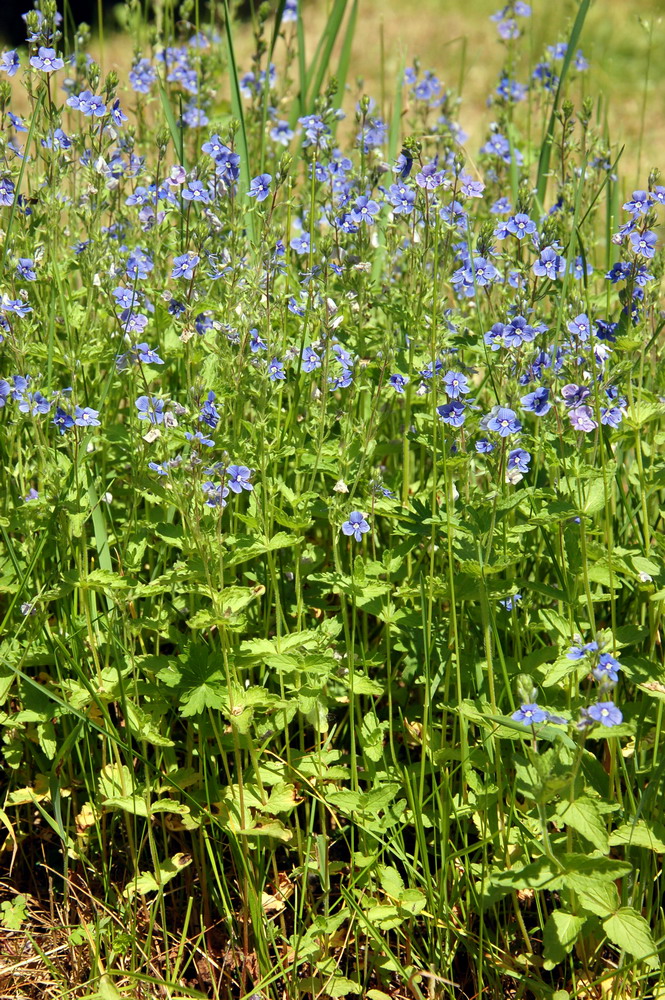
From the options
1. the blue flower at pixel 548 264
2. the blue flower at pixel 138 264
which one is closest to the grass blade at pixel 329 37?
the blue flower at pixel 138 264

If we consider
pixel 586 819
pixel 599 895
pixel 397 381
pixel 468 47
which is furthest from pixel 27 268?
pixel 468 47

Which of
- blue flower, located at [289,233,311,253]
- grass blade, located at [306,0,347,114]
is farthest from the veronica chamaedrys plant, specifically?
grass blade, located at [306,0,347,114]

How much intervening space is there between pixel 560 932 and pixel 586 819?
260 mm

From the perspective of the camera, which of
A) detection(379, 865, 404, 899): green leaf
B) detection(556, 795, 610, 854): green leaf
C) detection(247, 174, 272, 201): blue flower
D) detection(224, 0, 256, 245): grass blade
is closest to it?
detection(556, 795, 610, 854): green leaf

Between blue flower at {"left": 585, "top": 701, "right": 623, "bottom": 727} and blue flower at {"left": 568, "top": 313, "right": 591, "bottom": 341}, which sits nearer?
blue flower at {"left": 585, "top": 701, "right": 623, "bottom": 727}

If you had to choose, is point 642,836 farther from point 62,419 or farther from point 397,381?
point 62,419

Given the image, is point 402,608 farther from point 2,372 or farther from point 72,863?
point 2,372

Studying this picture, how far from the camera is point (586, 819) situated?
223cm

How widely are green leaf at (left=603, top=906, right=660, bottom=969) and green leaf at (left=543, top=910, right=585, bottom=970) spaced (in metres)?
0.07

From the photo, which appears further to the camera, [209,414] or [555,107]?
[555,107]

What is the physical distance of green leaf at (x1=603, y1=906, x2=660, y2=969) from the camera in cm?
221

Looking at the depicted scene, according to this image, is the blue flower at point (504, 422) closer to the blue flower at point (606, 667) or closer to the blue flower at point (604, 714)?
the blue flower at point (606, 667)

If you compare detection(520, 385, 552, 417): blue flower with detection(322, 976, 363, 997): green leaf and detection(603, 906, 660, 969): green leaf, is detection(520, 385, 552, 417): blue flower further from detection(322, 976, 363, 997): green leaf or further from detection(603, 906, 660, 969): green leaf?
detection(322, 976, 363, 997): green leaf

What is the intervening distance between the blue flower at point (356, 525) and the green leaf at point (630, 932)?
3.57 ft
